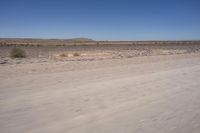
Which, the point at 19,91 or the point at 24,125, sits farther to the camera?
the point at 19,91

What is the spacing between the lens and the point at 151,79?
880 centimetres

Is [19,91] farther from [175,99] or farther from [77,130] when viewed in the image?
[175,99]

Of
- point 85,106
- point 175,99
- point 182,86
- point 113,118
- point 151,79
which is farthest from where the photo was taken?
point 151,79

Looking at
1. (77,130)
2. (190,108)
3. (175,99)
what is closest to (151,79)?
(175,99)

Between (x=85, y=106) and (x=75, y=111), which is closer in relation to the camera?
(x=75, y=111)

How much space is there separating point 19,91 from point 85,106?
2.44 m

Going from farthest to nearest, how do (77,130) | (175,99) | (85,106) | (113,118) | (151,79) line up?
(151,79)
(175,99)
(85,106)
(113,118)
(77,130)

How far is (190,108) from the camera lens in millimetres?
5383

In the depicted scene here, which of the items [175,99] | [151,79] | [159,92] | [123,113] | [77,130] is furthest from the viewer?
[151,79]

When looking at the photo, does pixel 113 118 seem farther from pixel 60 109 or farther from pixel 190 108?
pixel 190 108

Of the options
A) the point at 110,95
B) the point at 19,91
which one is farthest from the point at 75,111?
the point at 19,91

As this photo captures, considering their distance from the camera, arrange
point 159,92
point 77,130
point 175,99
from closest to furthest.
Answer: point 77,130, point 175,99, point 159,92

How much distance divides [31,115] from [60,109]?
26.7 inches

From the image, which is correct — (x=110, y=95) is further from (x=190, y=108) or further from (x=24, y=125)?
(x=24, y=125)
